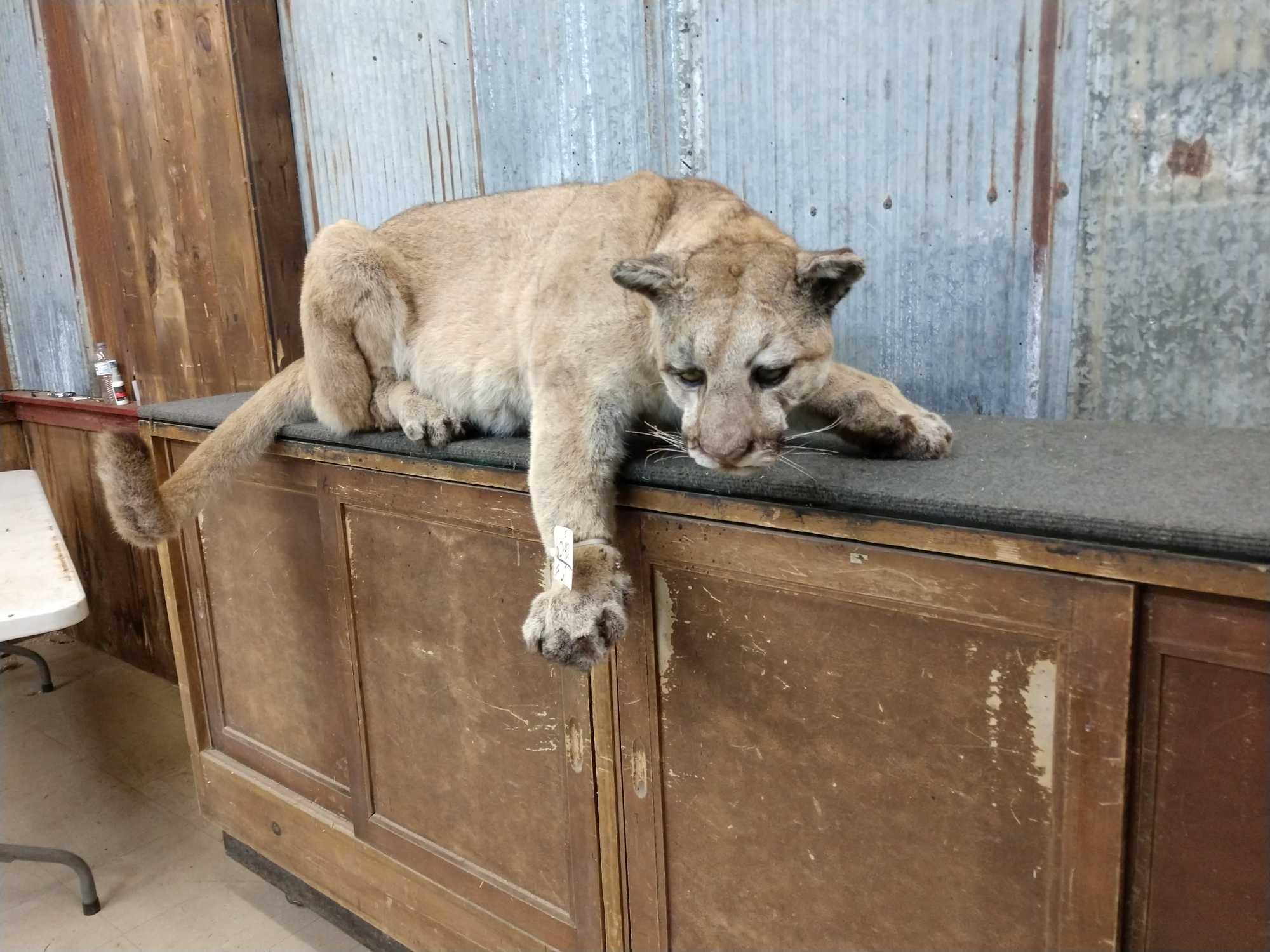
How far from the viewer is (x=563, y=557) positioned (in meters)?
1.53

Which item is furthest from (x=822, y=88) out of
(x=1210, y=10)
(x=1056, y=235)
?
(x=1210, y=10)

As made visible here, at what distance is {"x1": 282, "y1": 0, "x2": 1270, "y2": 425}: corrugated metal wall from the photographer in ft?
5.83

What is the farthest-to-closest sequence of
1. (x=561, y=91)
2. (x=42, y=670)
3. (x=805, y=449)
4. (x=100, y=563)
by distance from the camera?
(x=100, y=563), (x=42, y=670), (x=561, y=91), (x=805, y=449)

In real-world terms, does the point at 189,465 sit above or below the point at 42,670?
above

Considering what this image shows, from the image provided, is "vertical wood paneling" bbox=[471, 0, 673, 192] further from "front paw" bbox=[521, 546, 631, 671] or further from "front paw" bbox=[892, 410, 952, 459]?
"front paw" bbox=[521, 546, 631, 671]

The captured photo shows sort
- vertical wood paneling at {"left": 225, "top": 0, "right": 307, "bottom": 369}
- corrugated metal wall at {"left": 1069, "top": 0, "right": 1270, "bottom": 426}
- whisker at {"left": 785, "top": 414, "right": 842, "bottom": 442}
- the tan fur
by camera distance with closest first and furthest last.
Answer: the tan fur → whisker at {"left": 785, "top": 414, "right": 842, "bottom": 442} → corrugated metal wall at {"left": 1069, "top": 0, "right": 1270, "bottom": 426} → vertical wood paneling at {"left": 225, "top": 0, "right": 307, "bottom": 369}

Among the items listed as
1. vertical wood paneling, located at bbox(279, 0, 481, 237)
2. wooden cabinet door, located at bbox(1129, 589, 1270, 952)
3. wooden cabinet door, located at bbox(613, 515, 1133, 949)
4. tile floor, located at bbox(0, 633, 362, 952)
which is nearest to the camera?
wooden cabinet door, located at bbox(1129, 589, 1270, 952)

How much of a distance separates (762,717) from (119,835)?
2.88 m

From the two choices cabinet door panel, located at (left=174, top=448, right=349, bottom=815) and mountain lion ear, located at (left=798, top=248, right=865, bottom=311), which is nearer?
mountain lion ear, located at (left=798, top=248, right=865, bottom=311)

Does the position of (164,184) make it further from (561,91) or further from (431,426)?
(431,426)

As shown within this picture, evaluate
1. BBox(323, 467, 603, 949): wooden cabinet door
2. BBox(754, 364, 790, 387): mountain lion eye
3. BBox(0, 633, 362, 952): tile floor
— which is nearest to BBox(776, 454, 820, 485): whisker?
BBox(754, 364, 790, 387): mountain lion eye

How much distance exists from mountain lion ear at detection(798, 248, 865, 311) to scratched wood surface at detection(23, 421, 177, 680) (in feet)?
12.6

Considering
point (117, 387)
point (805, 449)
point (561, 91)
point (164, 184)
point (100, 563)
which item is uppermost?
point (561, 91)

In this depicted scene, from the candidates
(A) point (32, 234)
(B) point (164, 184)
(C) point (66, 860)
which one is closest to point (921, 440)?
(C) point (66, 860)
